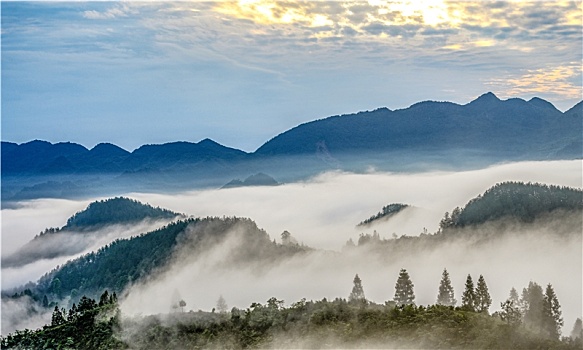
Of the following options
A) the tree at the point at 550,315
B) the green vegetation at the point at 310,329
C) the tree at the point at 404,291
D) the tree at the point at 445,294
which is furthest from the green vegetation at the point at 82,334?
the tree at the point at 550,315

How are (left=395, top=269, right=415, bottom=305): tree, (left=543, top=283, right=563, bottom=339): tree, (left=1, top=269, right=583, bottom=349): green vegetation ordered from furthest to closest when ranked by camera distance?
1. (left=395, top=269, right=415, bottom=305): tree
2. (left=543, top=283, right=563, bottom=339): tree
3. (left=1, top=269, right=583, bottom=349): green vegetation

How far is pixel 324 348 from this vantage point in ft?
232

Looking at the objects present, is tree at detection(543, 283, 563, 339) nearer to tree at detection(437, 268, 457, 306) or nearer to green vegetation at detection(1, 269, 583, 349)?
green vegetation at detection(1, 269, 583, 349)

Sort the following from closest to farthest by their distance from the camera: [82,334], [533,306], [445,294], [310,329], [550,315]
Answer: [310,329] → [82,334] → [550,315] → [533,306] → [445,294]

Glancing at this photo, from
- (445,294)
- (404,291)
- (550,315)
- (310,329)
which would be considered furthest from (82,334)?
(550,315)

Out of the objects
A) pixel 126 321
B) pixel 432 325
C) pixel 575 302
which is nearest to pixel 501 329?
pixel 432 325

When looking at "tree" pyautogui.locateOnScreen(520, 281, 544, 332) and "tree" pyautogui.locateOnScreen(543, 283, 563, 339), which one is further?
"tree" pyautogui.locateOnScreen(520, 281, 544, 332)

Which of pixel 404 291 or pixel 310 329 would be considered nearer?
pixel 310 329

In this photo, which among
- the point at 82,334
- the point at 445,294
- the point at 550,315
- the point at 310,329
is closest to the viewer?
the point at 310,329

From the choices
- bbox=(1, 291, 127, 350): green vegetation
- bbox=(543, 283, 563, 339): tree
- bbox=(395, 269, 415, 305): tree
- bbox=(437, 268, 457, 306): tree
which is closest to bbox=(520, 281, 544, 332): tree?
bbox=(543, 283, 563, 339): tree

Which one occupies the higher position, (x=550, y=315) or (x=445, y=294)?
(x=445, y=294)

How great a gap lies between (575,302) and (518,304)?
4007 inches

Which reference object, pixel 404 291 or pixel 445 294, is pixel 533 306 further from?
pixel 404 291

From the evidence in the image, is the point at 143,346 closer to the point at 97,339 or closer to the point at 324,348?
the point at 97,339
